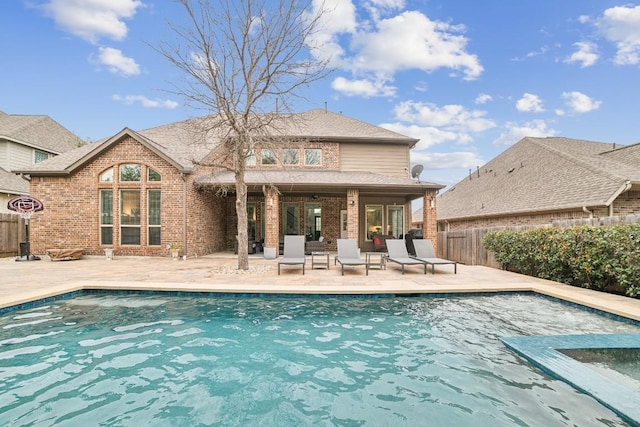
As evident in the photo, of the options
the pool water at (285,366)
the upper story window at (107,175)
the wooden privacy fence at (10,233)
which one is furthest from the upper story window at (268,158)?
the wooden privacy fence at (10,233)

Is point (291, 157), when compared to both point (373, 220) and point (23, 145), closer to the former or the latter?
point (373, 220)

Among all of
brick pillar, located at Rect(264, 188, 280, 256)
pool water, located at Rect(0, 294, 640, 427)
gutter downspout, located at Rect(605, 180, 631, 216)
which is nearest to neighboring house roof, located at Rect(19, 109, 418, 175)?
brick pillar, located at Rect(264, 188, 280, 256)

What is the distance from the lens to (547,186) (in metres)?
13.7

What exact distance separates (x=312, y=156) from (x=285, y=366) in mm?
12974

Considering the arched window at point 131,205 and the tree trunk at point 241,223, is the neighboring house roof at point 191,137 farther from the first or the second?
the tree trunk at point 241,223

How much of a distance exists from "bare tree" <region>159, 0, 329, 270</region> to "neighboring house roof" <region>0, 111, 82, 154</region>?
642 inches

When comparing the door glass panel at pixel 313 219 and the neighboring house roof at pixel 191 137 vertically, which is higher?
the neighboring house roof at pixel 191 137

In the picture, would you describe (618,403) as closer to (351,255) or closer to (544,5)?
(351,255)

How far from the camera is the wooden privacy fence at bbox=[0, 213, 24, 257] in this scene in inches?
564

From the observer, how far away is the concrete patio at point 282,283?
597 cm

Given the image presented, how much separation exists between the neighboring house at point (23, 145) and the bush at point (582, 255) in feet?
75.0

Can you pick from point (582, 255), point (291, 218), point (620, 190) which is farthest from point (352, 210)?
point (620, 190)

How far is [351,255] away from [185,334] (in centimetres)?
601

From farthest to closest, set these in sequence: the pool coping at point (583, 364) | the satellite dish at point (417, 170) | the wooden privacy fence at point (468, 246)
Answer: the satellite dish at point (417, 170) < the wooden privacy fence at point (468, 246) < the pool coping at point (583, 364)
